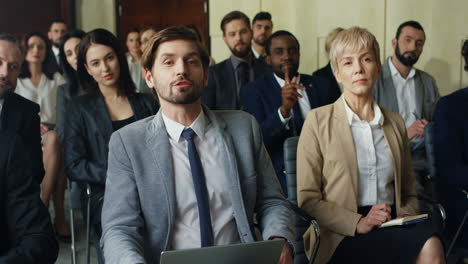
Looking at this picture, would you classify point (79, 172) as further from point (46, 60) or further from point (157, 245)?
point (46, 60)

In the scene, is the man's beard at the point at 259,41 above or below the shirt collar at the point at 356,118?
above

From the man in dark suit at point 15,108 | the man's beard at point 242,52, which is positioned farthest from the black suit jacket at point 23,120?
the man's beard at point 242,52

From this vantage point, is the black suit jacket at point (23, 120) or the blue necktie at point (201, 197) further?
the black suit jacket at point (23, 120)

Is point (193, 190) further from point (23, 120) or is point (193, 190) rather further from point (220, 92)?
point (220, 92)

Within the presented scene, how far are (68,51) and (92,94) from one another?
1412mm

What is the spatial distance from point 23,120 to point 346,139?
1787 millimetres

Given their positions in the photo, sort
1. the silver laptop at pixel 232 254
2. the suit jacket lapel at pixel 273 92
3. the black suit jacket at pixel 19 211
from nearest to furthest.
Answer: the silver laptop at pixel 232 254, the black suit jacket at pixel 19 211, the suit jacket lapel at pixel 273 92

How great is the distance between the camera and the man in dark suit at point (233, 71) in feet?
14.4

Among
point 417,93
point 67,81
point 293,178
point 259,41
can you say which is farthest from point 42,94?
point 417,93

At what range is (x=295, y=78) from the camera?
364 cm

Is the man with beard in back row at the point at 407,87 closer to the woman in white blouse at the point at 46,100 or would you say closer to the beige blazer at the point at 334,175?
the beige blazer at the point at 334,175

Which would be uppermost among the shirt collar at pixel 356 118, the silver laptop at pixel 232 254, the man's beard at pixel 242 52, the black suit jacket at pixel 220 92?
the man's beard at pixel 242 52

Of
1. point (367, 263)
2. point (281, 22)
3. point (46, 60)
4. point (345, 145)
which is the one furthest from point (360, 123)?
point (281, 22)

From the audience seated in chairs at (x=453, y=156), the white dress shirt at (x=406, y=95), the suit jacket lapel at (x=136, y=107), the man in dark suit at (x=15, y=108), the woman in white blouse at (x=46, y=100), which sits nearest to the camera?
the audience seated in chairs at (x=453, y=156)
